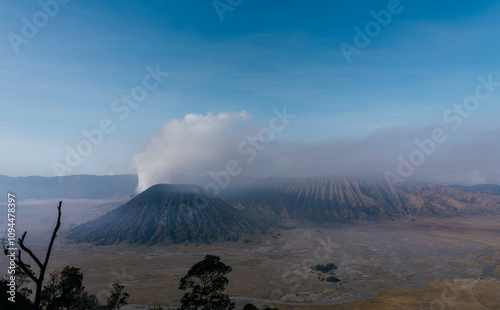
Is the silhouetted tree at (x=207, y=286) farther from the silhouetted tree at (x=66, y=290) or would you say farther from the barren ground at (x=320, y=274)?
the barren ground at (x=320, y=274)

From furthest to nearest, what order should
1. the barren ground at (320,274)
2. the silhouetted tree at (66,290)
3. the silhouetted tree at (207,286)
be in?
1. the barren ground at (320,274)
2. the silhouetted tree at (66,290)
3. the silhouetted tree at (207,286)

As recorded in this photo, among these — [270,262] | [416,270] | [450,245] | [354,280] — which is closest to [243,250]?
[270,262]

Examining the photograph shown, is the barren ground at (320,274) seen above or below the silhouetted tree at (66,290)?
below

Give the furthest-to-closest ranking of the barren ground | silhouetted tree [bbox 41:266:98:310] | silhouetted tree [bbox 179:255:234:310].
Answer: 1. the barren ground
2. silhouetted tree [bbox 41:266:98:310]
3. silhouetted tree [bbox 179:255:234:310]

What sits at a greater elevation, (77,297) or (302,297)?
(77,297)

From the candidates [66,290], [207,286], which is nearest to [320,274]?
[207,286]

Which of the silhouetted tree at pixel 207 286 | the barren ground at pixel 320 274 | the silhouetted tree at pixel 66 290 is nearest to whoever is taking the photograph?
the silhouetted tree at pixel 207 286

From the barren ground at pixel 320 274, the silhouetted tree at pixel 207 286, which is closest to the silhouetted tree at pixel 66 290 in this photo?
the silhouetted tree at pixel 207 286

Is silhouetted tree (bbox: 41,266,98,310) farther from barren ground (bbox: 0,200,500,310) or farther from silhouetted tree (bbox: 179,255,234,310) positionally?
barren ground (bbox: 0,200,500,310)

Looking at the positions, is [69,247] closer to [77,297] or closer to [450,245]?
[77,297]

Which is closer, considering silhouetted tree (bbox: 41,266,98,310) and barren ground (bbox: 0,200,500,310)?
silhouetted tree (bbox: 41,266,98,310)

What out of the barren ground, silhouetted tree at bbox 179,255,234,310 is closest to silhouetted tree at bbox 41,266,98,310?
silhouetted tree at bbox 179,255,234,310
